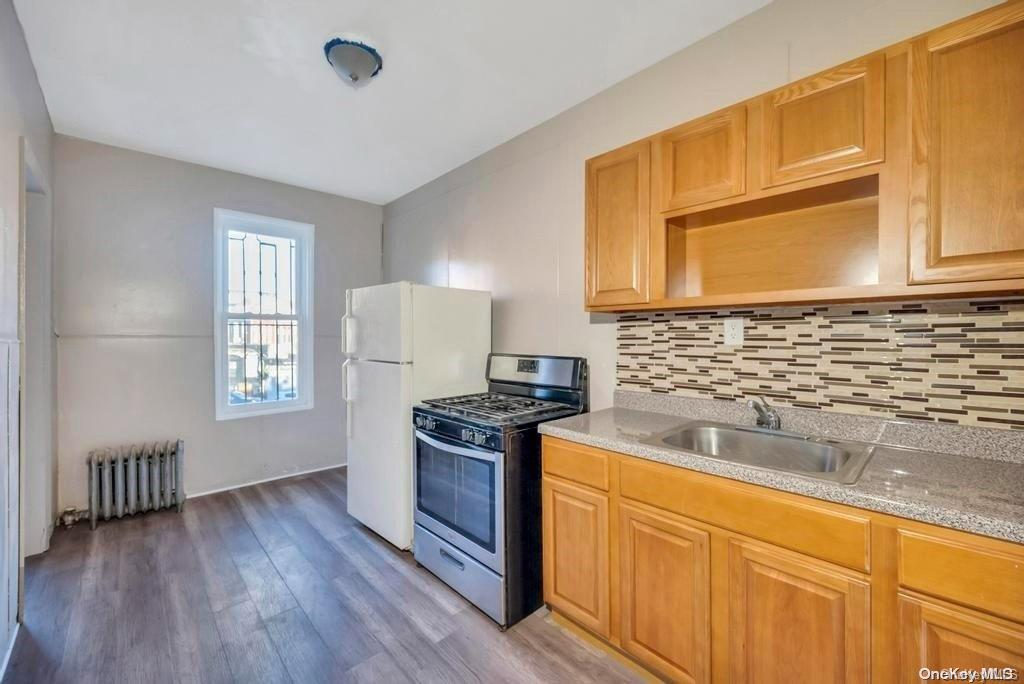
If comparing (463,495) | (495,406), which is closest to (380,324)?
(495,406)

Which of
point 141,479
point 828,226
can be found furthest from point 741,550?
point 141,479

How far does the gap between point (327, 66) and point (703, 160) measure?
1846mm

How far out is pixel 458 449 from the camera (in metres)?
2.09

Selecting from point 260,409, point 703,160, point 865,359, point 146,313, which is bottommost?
point 260,409

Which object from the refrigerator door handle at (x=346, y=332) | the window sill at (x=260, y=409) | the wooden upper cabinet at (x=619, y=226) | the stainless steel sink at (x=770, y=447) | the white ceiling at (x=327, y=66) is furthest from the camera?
the window sill at (x=260, y=409)

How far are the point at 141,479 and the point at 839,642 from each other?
3.90 meters

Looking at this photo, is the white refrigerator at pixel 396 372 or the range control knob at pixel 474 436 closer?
the range control knob at pixel 474 436

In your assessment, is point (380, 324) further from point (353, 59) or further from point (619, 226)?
point (619, 226)

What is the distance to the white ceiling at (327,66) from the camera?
5.89 ft

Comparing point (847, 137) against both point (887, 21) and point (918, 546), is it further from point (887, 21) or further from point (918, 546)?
point (918, 546)

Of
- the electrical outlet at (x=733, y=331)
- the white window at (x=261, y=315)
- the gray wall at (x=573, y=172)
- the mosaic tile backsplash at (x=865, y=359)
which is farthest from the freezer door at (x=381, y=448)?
the electrical outlet at (x=733, y=331)

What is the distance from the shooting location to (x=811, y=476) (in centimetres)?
118

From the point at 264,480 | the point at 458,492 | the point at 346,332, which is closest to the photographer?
the point at 458,492

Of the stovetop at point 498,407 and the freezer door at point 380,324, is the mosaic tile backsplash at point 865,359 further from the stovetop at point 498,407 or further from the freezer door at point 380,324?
the freezer door at point 380,324
